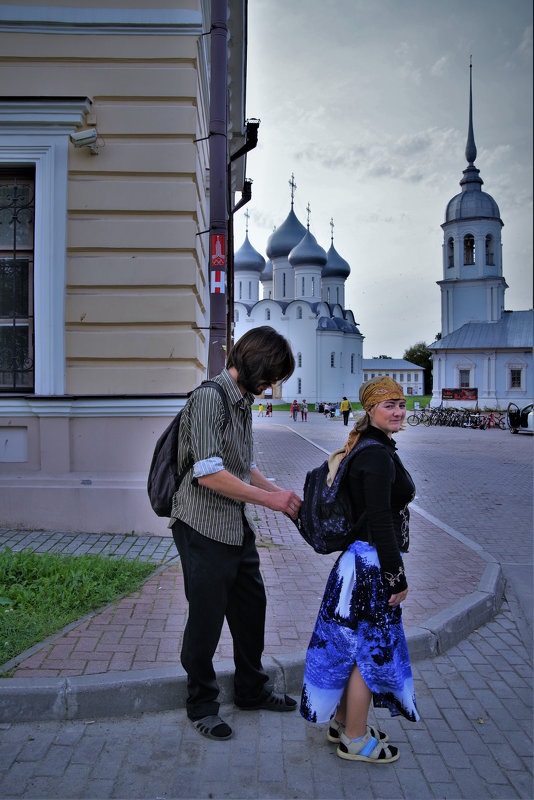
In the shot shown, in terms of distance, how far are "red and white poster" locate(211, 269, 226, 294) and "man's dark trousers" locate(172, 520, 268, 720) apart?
3706mm

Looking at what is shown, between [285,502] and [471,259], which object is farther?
[471,259]

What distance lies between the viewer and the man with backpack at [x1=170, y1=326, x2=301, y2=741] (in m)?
2.92

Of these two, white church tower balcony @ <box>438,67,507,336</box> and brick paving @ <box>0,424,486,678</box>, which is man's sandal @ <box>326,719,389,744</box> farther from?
white church tower balcony @ <box>438,67,507,336</box>

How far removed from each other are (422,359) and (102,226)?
115m

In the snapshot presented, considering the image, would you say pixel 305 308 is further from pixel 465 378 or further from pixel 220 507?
pixel 220 507

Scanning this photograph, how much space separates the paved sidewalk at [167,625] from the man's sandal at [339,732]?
0.61m

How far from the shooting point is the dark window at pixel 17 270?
7.04m

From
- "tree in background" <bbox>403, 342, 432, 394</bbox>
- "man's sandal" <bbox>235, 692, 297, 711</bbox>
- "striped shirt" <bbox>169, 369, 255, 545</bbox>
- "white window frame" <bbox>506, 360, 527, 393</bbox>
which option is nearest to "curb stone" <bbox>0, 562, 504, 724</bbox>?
"man's sandal" <bbox>235, 692, 297, 711</bbox>

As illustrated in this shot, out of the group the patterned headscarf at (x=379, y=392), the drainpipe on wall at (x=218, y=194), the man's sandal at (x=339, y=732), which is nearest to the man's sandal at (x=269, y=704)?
the man's sandal at (x=339, y=732)

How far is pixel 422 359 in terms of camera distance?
385 feet

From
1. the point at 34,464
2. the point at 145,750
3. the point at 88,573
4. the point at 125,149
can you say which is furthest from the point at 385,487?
the point at 125,149

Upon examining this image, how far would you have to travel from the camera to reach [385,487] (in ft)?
9.12

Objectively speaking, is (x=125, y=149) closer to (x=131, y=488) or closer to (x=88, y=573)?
(x=131, y=488)

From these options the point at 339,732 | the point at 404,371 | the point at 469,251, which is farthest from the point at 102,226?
the point at 404,371
